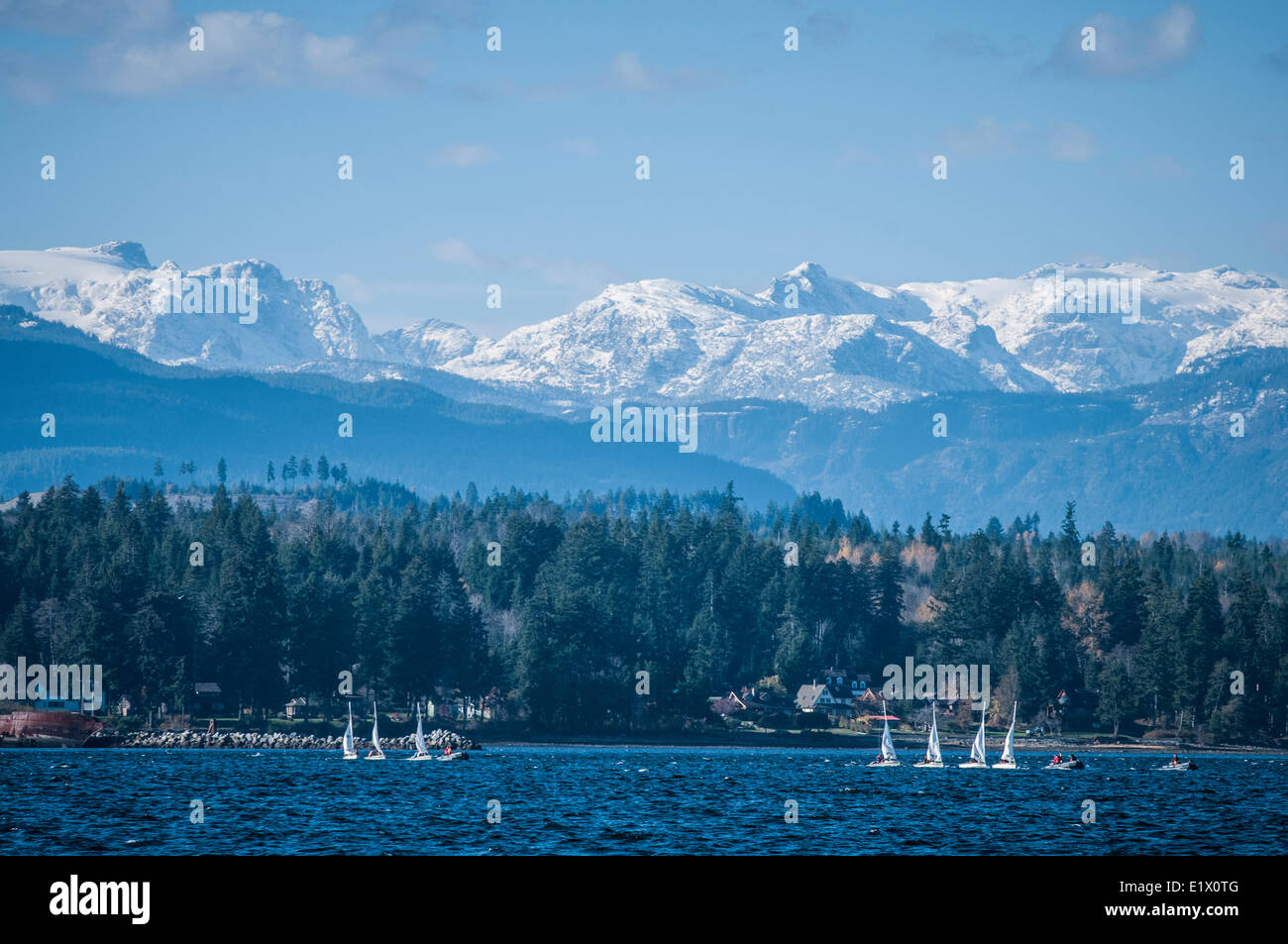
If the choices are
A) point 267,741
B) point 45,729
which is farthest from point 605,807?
point 45,729

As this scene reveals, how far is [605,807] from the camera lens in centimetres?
10044

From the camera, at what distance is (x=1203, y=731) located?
655ft

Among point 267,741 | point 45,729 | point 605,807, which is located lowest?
point 267,741

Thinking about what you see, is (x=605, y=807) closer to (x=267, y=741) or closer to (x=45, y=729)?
(x=267, y=741)

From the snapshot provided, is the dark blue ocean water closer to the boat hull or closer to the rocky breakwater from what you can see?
the rocky breakwater

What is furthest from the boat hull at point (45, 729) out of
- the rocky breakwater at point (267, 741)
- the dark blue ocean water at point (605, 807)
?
the dark blue ocean water at point (605, 807)

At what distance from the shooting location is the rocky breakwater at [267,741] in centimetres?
16612

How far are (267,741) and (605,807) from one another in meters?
78.9

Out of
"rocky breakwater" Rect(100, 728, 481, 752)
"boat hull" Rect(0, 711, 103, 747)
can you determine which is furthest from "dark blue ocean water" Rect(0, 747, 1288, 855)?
"boat hull" Rect(0, 711, 103, 747)

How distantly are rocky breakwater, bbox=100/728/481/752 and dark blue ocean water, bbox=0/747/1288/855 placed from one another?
7.19 m

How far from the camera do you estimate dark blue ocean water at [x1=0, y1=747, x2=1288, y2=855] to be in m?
79.4

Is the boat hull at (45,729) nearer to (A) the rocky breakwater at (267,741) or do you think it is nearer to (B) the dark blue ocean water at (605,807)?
(A) the rocky breakwater at (267,741)
